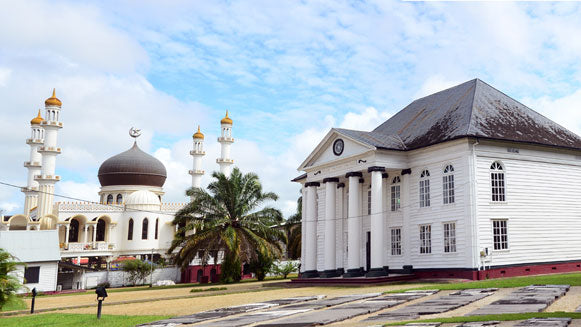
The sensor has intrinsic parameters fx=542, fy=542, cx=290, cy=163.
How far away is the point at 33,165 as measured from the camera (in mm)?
74500

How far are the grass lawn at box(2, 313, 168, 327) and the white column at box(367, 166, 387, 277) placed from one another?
15456 mm

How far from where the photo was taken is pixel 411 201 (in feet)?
103

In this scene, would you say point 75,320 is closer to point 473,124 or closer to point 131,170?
point 473,124

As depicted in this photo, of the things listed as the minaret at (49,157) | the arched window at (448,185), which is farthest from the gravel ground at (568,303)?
the minaret at (49,157)

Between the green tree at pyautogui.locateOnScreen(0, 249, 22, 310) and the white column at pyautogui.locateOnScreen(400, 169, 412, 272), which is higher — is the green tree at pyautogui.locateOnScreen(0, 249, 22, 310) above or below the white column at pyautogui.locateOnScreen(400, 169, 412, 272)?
below

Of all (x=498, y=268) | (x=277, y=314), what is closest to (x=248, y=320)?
(x=277, y=314)

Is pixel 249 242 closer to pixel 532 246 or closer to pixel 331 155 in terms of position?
pixel 331 155

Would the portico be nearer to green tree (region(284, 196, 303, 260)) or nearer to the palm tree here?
the palm tree

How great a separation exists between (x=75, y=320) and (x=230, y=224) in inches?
808

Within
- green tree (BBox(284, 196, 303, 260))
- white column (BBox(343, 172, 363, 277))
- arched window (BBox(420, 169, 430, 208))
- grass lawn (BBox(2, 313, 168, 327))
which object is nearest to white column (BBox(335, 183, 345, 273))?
white column (BBox(343, 172, 363, 277))

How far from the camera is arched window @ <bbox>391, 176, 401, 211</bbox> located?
1286 inches

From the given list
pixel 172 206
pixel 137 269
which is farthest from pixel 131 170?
pixel 137 269

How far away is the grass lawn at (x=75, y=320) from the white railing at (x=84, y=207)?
146 ft

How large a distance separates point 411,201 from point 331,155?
6181 millimetres
